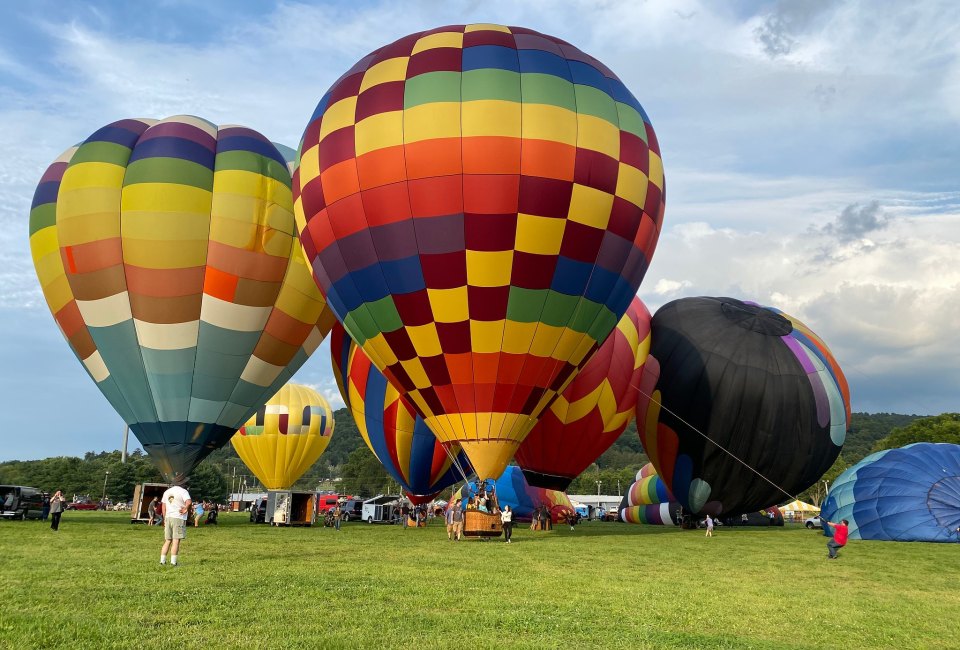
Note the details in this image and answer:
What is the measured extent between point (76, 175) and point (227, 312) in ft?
17.2

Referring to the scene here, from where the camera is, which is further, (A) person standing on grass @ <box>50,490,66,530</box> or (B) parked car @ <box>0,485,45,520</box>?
(B) parked car @ <box>0,485,45,520</box>

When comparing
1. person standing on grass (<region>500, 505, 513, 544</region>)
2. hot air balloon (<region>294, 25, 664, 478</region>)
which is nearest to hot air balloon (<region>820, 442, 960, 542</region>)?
person standing on grass (<region>500, 505, 513, 544</region>)

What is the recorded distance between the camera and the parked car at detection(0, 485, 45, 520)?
82.2ft

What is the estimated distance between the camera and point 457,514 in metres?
18.1

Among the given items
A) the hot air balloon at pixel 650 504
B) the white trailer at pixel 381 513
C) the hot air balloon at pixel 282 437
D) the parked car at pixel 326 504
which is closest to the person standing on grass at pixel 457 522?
the hot air balloon at pixel 650 504

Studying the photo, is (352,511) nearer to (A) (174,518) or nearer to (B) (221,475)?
(A) (174,518)

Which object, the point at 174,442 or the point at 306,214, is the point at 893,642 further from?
the point at 174,442

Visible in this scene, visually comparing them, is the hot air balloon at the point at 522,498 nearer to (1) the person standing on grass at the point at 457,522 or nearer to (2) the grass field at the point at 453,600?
(1) the person standing on grass at the point at 457,522

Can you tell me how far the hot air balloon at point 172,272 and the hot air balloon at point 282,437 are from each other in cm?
1260

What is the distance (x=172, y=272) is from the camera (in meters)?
19.0

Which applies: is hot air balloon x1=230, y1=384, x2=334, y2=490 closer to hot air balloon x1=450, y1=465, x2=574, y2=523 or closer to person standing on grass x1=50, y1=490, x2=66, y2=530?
hot air balloon x1=450, y1=465, x2=574, y2=523

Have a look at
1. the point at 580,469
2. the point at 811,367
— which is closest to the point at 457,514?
the point at 580,469

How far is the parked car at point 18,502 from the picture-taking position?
82.2 feet

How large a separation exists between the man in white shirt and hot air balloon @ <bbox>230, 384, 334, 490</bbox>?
78.9 feet
